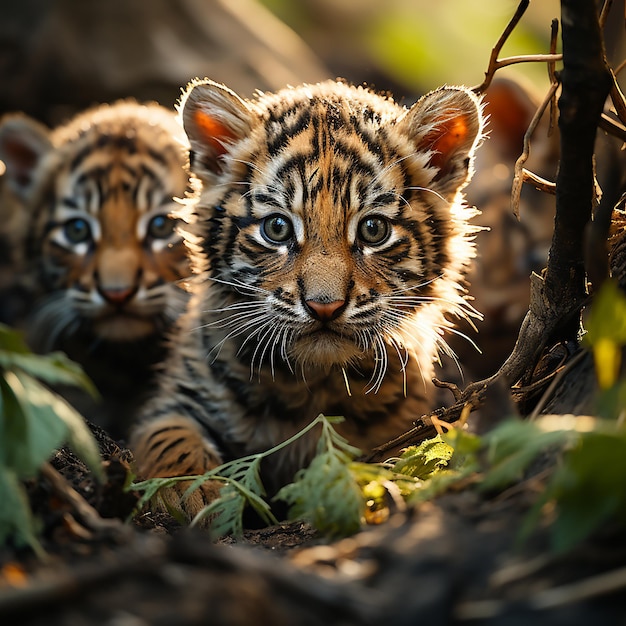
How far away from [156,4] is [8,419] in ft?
18.5

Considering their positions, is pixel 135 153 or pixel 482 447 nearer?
pixel 482 447

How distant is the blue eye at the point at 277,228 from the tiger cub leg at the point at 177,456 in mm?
841

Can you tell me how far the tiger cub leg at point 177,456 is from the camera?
2.97m

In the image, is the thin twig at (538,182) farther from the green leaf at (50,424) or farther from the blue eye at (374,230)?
the green leaf at (50,424)

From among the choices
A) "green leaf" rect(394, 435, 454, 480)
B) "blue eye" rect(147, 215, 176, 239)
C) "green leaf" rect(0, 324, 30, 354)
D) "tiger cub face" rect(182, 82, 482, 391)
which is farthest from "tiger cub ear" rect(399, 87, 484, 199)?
"green leaf" rect(0, 324, 30, 354)

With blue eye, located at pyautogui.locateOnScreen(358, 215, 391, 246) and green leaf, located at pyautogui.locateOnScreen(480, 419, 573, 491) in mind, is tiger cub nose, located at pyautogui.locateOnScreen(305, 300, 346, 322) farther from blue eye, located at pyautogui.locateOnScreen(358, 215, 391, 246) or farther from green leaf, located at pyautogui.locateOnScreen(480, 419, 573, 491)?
green leaf, located at pyautogui.locateOnScreen(480, 419, 573, 491)

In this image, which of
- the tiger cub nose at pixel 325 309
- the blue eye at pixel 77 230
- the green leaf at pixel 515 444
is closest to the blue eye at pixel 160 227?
the blue eye at pixel 77 230

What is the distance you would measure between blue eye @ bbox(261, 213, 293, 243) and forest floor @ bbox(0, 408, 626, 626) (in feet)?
5.10

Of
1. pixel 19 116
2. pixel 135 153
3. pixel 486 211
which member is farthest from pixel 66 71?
pixel 486 211

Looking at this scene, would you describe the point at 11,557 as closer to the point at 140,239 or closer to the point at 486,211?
the point at 140,239

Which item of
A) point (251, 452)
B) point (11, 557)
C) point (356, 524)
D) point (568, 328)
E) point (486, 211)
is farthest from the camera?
point (486, 211)

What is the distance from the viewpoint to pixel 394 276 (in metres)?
3.03

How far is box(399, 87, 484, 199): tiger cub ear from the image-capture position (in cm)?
315

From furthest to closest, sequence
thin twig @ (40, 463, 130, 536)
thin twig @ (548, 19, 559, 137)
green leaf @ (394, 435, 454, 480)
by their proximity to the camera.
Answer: thin twig @ (548, 19, 559, 137), green leaf @ (394, 435, 454, 480), thin twig @ (40, 463, 130, 536)
